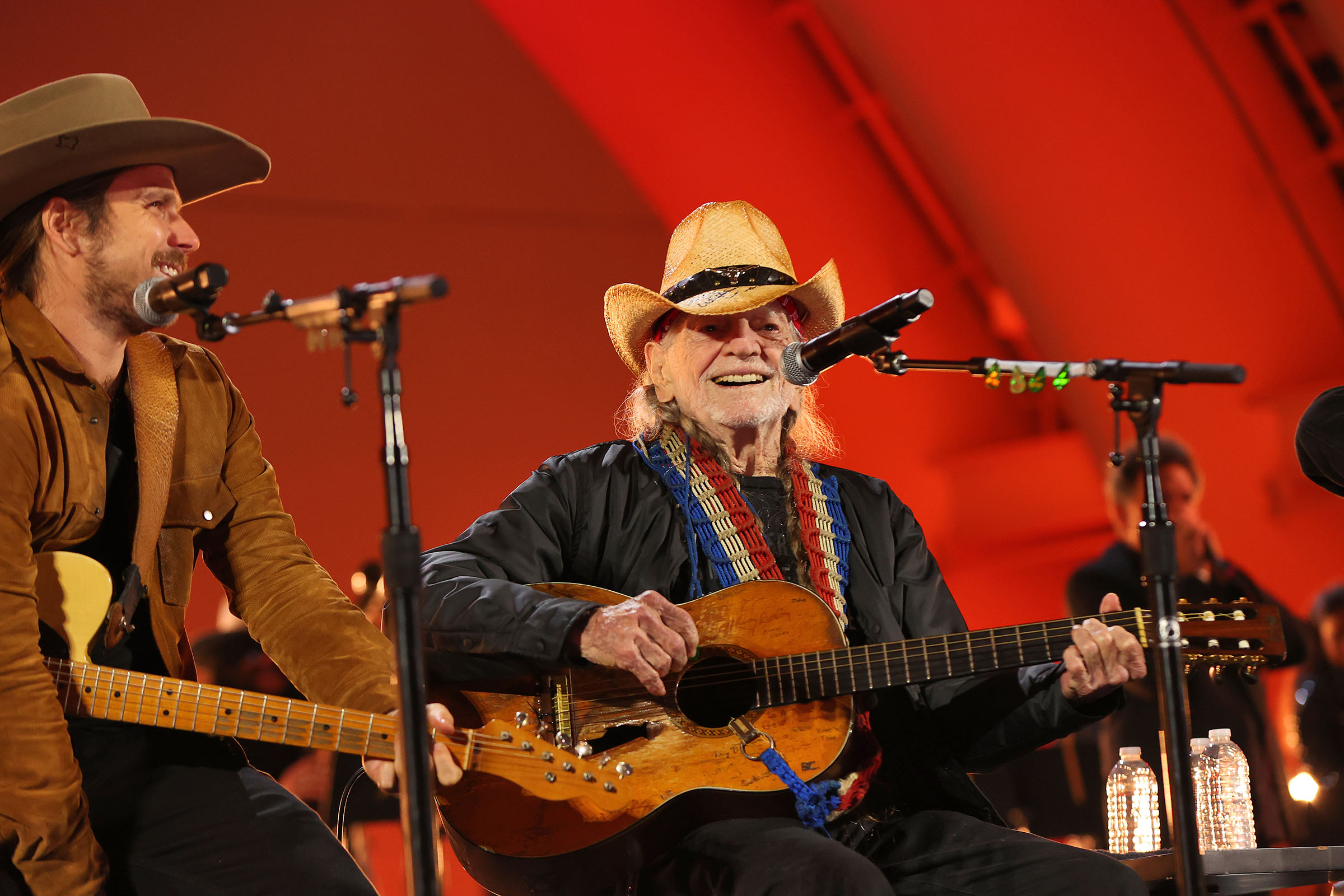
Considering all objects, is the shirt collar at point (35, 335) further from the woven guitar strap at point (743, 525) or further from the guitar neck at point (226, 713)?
the woven guitar strap at point (743, 525)

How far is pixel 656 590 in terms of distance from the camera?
3.77 meters

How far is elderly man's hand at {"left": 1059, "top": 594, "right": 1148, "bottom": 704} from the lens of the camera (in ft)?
10.9

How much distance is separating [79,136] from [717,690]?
6.41 ft

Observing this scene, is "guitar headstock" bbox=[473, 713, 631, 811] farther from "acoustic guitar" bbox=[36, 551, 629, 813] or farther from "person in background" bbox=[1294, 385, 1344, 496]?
"person in background" bbox=[1294, 385, 1344, 496]

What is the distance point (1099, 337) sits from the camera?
26.4 ft

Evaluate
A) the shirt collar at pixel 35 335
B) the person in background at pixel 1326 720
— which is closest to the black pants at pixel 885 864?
the shirt collar at pixel 35 335

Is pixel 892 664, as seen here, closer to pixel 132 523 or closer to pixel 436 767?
pixel 436 767

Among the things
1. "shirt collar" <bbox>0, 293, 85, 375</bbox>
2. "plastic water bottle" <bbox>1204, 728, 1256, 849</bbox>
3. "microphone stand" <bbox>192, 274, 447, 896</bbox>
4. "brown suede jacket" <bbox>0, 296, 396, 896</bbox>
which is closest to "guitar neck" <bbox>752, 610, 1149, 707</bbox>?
"brown suede jacket" <bbox>0, 296, 396, 896</bbox>

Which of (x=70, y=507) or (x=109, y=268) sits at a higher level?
(x=109, y=268)

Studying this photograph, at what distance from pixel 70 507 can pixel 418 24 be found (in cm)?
568

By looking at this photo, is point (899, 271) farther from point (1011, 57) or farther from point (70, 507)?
point (70, 507)

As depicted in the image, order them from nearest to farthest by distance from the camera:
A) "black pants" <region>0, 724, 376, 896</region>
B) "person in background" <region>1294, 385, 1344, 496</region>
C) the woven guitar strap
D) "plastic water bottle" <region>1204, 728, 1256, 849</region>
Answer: "black pants" <region>0, 724, 376, 896</region> → "person in background" <region>1294, 385, 1344, 496</region> → the woven guitar strap → "plastic water bottle" <region>1204, 728, 1256, 849</region>

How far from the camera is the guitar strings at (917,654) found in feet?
11.1

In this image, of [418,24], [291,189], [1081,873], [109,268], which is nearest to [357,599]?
[291,189]
